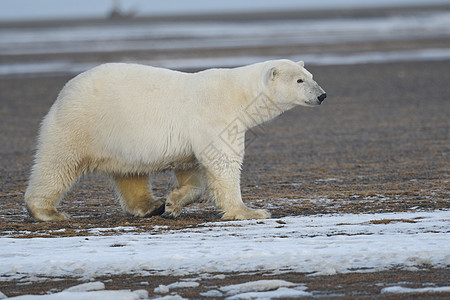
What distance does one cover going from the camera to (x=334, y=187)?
811 cm

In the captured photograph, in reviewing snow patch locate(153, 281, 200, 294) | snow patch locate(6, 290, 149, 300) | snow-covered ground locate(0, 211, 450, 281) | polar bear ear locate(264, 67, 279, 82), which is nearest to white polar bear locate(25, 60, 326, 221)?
polar bear ear locate(264, 67, 279, 82)

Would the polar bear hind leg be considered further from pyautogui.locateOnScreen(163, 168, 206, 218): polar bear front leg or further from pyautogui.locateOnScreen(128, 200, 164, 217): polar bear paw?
pyautogui.locateOnScreen(163, 168, 206, 218): polar bear front leg

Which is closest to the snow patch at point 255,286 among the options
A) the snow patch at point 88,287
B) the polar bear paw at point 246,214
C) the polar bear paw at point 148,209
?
the snow patch at point 88,287

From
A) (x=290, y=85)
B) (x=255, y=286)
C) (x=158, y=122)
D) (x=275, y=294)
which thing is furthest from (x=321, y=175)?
(x=275, y=294)

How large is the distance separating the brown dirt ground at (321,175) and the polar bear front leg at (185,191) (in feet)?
0.38

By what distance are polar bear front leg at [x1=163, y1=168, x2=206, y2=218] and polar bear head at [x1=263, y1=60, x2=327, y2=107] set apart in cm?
96

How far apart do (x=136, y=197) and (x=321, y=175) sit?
8.10ft

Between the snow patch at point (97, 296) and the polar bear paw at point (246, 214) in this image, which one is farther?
the polar bear paw at point (246, 214)

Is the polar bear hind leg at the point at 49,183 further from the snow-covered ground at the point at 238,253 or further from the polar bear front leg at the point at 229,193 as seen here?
the polar bear front leg at the point at 229,193

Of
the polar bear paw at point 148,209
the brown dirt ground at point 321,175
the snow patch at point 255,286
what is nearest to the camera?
the snow patch at point 255,286

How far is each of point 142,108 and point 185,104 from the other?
0.37 meters

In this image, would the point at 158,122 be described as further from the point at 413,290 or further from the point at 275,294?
the point at 413,290

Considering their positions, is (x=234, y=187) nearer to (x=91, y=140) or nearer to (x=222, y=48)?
(x=91, y=140)

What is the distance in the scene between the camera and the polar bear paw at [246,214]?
21.8ft
